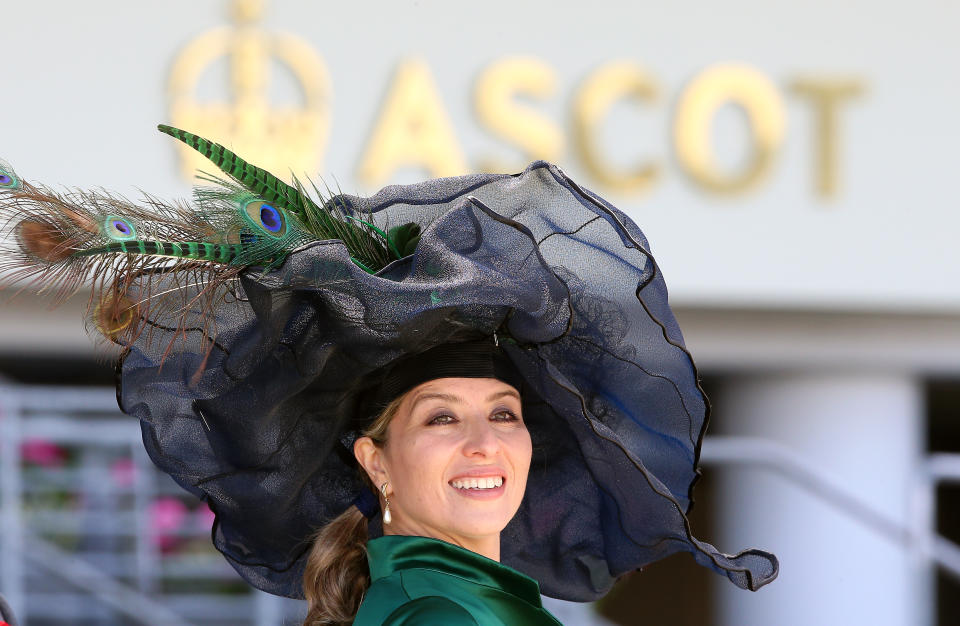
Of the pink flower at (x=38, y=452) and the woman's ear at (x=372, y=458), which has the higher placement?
the woman's ear at (x=372, y=458)

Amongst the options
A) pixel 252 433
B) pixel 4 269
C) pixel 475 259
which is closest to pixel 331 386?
pixel 252 433

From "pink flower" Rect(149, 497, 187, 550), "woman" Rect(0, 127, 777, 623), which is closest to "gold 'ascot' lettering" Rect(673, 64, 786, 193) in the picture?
"pink flower" Rect(149, 497, 187, 550)

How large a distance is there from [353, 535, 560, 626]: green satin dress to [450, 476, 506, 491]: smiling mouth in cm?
15

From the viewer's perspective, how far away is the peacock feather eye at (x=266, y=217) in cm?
169

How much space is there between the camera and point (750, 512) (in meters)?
6.44

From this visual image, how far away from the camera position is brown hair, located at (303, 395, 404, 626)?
6.69ft

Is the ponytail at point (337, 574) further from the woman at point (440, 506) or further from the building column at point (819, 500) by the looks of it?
the building column at point (819, 500)

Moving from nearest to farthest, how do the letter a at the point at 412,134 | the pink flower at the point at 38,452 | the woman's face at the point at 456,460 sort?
the woman's face at the point at 456,460 → the pink flower at the point at 38,452 → the letter a at the point at 412,134

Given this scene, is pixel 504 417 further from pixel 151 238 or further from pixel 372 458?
pixel 151 238

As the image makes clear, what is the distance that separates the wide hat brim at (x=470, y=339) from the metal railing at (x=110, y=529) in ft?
8.28

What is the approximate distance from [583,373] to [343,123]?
3.79 m

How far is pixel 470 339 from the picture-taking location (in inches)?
Answer: 77.9

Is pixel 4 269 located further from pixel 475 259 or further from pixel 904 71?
pixel 904 71

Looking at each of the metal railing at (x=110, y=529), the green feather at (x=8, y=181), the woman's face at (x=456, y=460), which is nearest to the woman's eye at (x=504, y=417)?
the woman's face at (x=456, y=460)
